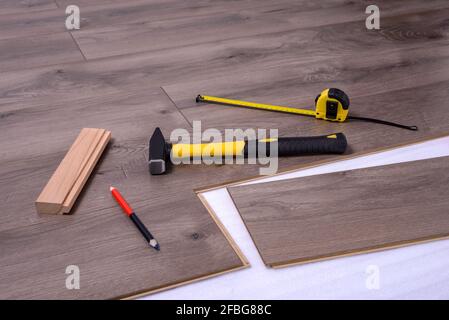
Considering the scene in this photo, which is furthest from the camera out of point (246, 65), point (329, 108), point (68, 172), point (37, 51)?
point (37, 51)

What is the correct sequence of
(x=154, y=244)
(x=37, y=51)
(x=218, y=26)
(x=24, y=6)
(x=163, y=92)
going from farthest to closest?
(x=24, y=6) < (x=218, y=26) < (x=37, y=51) < (x=163, y=92) < (x=154, y=244)

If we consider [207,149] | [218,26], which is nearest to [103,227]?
[207,149]

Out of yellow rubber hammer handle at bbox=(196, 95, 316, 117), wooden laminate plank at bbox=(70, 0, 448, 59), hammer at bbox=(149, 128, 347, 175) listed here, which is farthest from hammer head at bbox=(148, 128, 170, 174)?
wooden laminate plank at bbox=(70, 0, 448, 59)

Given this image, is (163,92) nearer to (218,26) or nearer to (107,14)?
(218,26)

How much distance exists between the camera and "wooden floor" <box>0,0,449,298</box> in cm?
96

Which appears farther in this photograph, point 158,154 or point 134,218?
point 158,154

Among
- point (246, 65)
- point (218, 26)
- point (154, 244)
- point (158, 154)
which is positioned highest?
point (218, 26)

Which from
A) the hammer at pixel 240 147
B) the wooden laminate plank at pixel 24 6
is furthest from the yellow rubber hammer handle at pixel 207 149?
the wooden laminate plank at pixel 24 6

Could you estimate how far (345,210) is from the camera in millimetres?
1024

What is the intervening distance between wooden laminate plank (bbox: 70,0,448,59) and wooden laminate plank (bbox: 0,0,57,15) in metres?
0.39

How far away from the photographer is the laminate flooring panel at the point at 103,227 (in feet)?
2.95

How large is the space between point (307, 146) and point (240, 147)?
152 millimetres
